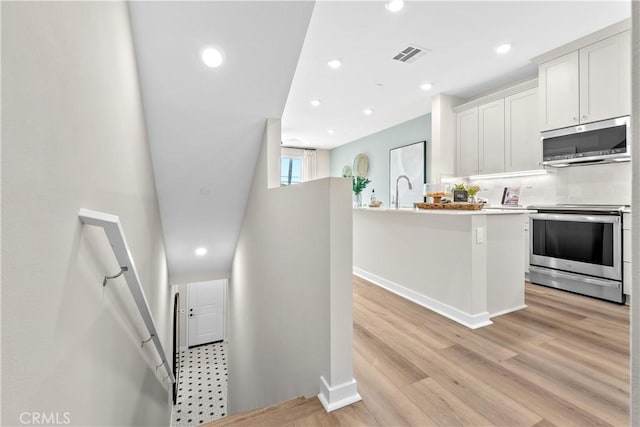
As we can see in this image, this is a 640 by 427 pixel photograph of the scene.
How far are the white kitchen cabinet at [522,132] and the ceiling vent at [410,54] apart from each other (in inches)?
64.2

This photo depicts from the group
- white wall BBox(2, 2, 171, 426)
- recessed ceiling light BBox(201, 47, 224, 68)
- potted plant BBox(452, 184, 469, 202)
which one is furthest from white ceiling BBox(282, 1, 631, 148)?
white wall BBox(2, 2, 171, 426)

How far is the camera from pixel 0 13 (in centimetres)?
50

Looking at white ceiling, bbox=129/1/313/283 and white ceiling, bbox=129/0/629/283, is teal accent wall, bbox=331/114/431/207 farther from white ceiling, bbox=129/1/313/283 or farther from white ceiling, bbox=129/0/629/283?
white ceiling, bbox=129/1/313/283

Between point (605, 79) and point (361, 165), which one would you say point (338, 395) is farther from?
point (361, 165)

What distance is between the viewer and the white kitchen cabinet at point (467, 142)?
4328 mm

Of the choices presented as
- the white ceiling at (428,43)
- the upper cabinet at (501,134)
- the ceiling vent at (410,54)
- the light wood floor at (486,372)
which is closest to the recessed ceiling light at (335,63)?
the white ceiling at (428,43)

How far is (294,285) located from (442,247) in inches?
60.0

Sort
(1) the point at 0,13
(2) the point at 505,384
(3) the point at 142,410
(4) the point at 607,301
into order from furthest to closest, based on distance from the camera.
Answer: (4) the point at 607,301, (3) the point at 142,410, (2) the point at 505,384, (1) the point at 0,13

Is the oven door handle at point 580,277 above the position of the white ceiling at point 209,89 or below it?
below

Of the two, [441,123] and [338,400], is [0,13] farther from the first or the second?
[441,123]

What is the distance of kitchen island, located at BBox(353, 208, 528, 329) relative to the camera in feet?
7.84

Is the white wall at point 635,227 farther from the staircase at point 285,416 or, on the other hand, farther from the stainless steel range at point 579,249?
the stainless steel range at point 579,249

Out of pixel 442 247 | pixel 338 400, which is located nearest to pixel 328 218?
pixel 338 400

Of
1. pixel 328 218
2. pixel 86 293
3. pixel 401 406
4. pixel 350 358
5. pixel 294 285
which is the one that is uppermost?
pixel 328 218
